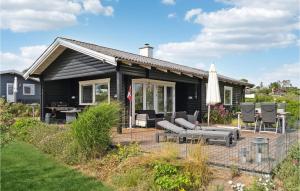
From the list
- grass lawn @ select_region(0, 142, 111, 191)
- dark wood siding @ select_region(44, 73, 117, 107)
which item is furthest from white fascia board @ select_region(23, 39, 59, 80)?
grass lawn @ select_region(0, 142, 111, 191)

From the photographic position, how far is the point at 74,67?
14.6 m

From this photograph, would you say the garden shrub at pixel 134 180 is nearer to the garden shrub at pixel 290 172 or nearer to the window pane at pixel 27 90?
the garden shrub at pixel 290 172

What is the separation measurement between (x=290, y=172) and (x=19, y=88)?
93.8 ft

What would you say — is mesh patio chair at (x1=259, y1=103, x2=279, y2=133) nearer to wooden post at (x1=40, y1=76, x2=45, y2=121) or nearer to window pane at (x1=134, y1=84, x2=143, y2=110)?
window pane at (x1=134, y1=84, x2=143, y2=110)

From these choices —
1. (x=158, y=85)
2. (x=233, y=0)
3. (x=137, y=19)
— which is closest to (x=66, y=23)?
(x=137, y=19)

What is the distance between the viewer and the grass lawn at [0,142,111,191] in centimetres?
597

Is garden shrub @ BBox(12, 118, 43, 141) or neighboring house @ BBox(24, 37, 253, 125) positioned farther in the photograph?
neighboring house @ BBox(24, 37, 253, 125)

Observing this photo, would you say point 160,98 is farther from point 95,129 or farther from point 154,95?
point 95,129

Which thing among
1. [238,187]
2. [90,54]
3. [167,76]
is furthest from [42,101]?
[238,187]

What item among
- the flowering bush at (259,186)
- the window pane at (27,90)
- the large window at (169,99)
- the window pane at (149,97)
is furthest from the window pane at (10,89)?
the flowering bush at (259,186)

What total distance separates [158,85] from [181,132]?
702 centimetres

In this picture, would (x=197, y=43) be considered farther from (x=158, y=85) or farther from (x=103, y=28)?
(x=103, y=28)

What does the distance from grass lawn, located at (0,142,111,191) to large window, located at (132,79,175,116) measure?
21.8 ft

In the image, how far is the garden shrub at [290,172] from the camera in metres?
5.27
